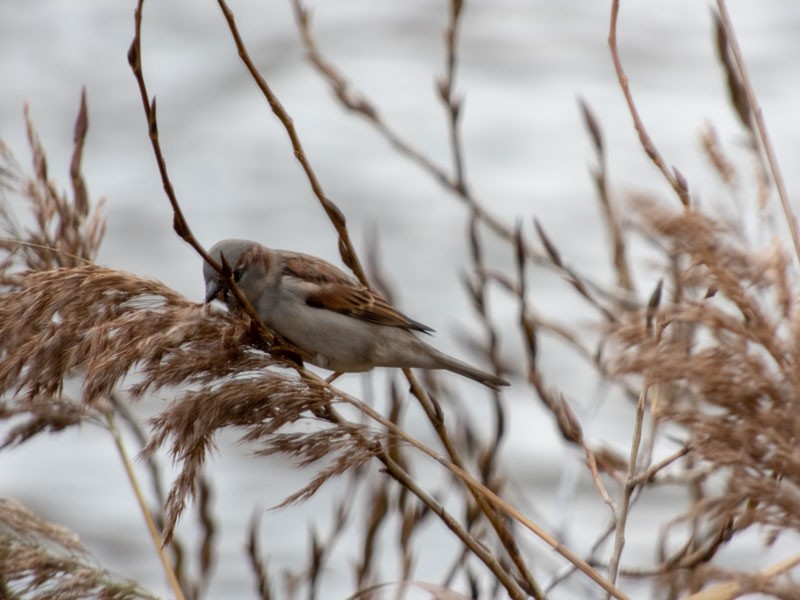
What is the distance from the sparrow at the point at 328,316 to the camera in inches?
129

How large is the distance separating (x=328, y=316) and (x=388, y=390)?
1.09ft

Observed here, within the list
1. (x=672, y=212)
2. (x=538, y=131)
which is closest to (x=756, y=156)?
(x=672, y=212)

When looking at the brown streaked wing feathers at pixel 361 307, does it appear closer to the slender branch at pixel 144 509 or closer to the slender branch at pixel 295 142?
the slender branch at pixel 144 509

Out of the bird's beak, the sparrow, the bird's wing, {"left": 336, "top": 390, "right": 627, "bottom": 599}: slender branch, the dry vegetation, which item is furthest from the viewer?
the bird's wing

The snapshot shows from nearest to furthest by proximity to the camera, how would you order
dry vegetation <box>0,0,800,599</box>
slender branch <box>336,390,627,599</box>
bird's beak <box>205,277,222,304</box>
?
dry vegetation <box>0,0,800,599</box> → slender branch <box>336,390,627,599</box> → bird's beak <box>205,277,222,304</box>

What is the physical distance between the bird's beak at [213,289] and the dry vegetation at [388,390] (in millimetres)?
261

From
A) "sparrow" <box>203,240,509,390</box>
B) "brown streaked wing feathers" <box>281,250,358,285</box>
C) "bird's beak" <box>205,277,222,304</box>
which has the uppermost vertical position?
"brown streaked wing feathers" <box>281,250,358,285</box>

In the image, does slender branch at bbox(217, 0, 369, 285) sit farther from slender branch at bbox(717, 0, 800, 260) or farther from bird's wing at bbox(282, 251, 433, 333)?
bird's wing at bbox(282, 251, 433, 333)

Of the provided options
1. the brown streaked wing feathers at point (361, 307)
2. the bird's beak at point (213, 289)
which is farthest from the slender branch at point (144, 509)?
the brown streaked wing feathers at point (361, 307)

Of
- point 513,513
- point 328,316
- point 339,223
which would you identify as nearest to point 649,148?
point 339,223

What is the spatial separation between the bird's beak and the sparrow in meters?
0.38

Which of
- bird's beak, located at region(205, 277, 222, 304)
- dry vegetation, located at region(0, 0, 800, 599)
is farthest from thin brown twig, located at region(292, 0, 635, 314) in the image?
bird's beak, located at region(205, 277, 222, 304)

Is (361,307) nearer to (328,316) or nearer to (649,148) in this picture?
(328,316)

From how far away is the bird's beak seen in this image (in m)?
2.74
